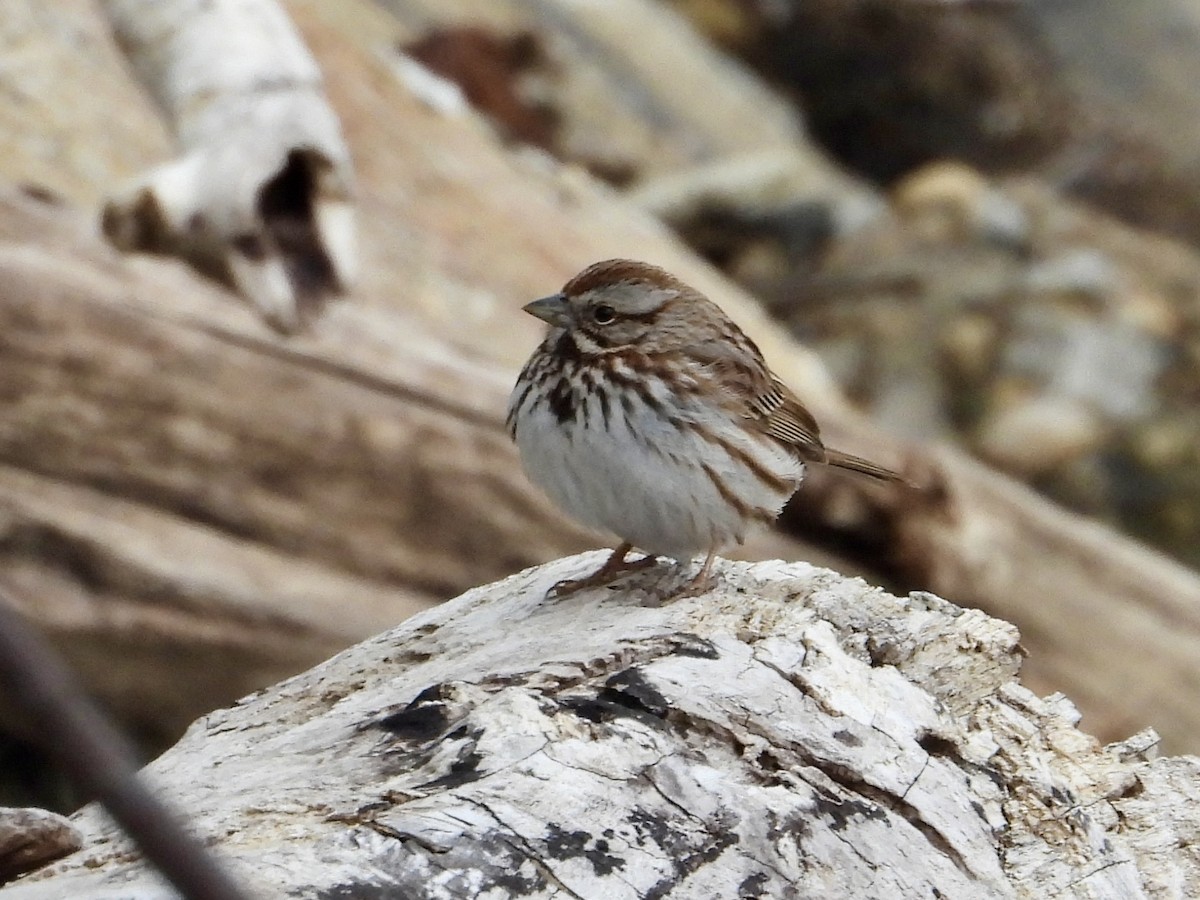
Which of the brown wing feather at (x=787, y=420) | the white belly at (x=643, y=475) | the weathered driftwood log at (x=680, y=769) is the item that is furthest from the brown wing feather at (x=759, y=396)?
the weathered driftwood log at (x=680, y=769)

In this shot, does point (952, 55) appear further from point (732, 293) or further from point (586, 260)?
point (586, 260)

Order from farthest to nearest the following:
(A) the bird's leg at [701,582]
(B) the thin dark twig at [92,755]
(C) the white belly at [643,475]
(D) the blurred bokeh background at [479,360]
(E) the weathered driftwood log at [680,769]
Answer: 1. (D) the blurred bokeh background at [479,360]
2. (C) the white belly at [643,475]
3. (A) the bird's leg at [701,582]
4. (E) the weathered driftwood log at [680,769]
5. (B) the thin dark twig at [92,755]

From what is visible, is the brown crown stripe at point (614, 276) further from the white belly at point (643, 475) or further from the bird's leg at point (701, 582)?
the bird's leg at point (701, 582)

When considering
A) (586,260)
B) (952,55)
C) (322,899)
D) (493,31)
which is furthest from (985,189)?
(322,899)

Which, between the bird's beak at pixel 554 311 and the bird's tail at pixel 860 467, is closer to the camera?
the bird's beak at pixel 554 311

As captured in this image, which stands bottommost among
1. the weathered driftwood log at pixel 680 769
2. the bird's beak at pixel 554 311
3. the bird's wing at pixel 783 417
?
the weathered driftwood log at pixel 680 769

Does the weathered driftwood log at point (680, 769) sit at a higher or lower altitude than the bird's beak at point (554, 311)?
lower

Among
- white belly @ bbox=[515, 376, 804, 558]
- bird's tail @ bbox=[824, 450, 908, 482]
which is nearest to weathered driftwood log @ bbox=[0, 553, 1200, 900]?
white belly @ bbox=[515, 376, 804, 558]
